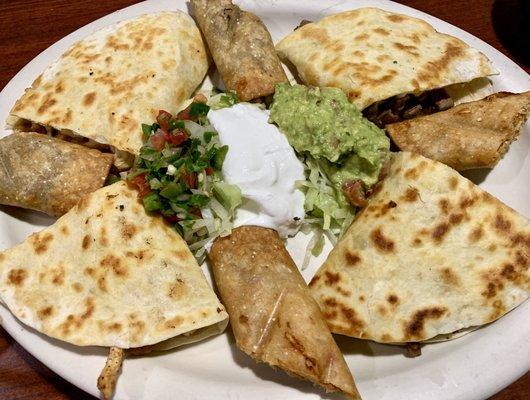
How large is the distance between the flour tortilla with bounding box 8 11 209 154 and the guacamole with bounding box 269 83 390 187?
807mm

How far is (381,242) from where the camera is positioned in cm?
281

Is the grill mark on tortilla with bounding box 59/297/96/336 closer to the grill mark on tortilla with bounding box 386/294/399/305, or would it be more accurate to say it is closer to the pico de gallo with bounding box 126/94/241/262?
the pico de gallo with bounding box 126/94/241/262

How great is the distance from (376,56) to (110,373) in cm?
257

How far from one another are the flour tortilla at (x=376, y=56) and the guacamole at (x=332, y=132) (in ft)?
0.61

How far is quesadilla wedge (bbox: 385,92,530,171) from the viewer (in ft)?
10.3

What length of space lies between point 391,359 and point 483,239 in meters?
0.79

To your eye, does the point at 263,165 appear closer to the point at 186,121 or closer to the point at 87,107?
the point at 186,121

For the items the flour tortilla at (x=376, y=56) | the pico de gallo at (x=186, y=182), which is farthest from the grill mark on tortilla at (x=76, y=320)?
the flour tortilla at (x=376, y=56)

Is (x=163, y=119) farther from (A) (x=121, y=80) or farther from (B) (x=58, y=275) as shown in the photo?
(B) (x=58, y=275)

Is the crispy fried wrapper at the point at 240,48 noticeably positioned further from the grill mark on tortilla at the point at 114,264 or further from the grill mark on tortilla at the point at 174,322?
the grill mark on tortilla at the point at 174,322

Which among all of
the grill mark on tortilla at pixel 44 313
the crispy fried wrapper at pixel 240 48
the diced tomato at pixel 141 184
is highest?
the crispy fried wrapper at pixel 240 48

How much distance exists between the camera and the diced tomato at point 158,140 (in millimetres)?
3090

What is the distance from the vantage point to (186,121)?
10.6ft

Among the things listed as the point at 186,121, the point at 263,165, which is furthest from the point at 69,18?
the point at 263,165
